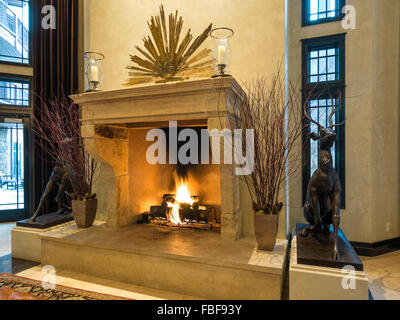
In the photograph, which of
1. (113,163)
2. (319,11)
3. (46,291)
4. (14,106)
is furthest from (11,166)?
(319,11)

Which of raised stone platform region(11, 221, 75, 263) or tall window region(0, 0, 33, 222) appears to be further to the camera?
tall window region(0, 0, 33, 222)

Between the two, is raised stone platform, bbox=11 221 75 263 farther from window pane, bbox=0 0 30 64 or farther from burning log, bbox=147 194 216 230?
window pane, bbox=0 0 30 64

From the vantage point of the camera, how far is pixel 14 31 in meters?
4.88

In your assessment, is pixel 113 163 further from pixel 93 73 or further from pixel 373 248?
pixel 373 248

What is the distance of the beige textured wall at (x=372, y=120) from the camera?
137 inches

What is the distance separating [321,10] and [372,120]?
181cm

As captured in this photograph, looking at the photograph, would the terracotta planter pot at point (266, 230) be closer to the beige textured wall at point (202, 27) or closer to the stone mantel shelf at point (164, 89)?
the stone mantel shelf at point (164, 89)

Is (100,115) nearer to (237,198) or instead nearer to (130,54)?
(130,54)

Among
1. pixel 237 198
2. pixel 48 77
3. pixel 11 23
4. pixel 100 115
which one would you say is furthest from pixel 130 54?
pixel 11 23

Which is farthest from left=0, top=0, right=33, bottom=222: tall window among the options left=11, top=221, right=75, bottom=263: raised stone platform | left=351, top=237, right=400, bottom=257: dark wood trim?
left=351, top=237, right=400, bottom=257: dark wood trim

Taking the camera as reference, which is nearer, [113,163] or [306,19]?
[113,163]

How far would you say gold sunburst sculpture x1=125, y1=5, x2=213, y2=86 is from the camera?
9.61 ft

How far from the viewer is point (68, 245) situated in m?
2.78

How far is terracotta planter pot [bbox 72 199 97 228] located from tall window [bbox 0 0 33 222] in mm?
2591
